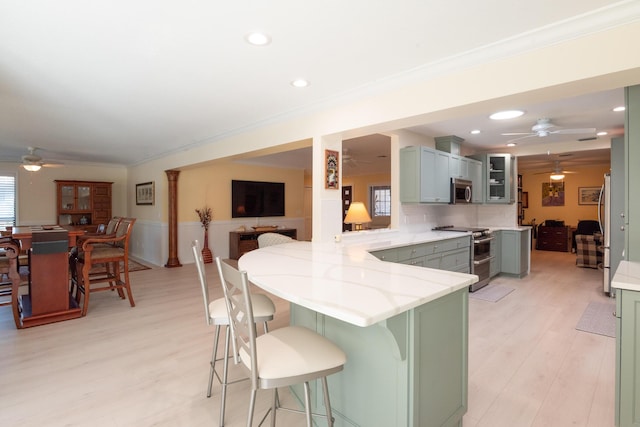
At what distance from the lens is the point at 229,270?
141cm

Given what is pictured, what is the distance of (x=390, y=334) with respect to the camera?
1.34m

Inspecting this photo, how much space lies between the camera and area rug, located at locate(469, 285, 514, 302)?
4352 millimetres

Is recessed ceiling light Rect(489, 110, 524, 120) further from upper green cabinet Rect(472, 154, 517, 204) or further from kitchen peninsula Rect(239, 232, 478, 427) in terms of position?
kitchen peninsula Rect(239, 232, 478, 427)

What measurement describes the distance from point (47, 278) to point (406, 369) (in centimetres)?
402

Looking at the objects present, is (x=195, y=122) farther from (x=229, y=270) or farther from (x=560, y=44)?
(x=560, y=44)

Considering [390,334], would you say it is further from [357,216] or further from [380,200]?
[380,200]

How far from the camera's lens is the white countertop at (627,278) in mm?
1636

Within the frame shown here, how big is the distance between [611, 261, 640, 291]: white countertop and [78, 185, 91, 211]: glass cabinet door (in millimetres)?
9000

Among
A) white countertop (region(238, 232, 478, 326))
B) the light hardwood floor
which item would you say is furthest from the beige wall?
white countertop (region(238, 232, 478, 326))

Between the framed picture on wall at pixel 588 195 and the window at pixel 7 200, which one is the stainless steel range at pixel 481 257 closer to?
the framed picture on wall at pixel 588 195

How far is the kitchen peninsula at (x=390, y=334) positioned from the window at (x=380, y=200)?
26.3 ft

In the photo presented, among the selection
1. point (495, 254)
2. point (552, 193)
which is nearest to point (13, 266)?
point (495, 254)

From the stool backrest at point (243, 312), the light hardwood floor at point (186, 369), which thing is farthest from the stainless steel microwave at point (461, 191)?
the stool backrest at point (243, 312)

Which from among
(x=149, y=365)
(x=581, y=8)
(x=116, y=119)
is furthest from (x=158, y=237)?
(x=581, y=8)
